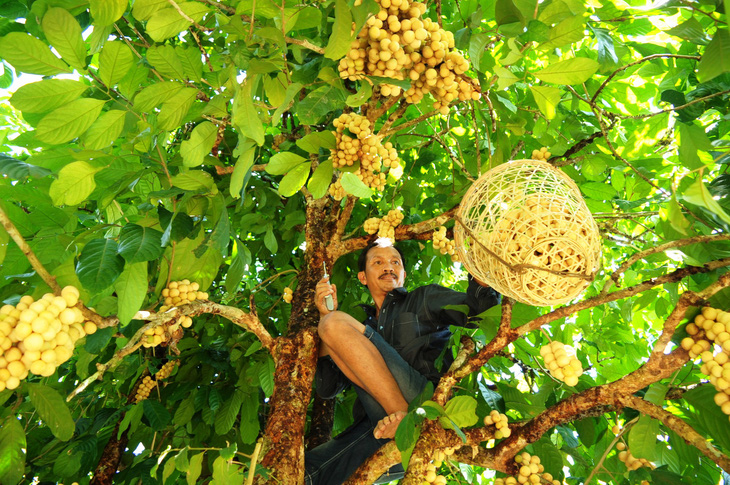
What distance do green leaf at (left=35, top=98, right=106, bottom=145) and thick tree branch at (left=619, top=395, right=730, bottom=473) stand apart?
5.96 ft

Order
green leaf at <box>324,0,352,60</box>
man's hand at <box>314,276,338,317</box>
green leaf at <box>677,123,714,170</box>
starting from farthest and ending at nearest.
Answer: man's hand at <box>314,276,338,317</box> < green leaf at <box>677,123,714,170</box> < green leaf at <box>324,0,352,60</box>

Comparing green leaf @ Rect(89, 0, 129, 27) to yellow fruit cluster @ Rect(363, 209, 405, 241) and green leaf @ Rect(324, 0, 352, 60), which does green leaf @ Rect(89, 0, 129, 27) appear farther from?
yellow fruit cluster @ Rect(363, 209, 405, 241)

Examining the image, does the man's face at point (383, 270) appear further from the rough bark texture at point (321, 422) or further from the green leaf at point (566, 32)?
the green leaf at point (566, 32)

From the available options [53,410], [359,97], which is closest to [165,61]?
[359,97]

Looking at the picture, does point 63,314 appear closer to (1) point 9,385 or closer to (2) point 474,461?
(1) point 9,385

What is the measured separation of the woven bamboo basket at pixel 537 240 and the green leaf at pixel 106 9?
3.84 ft

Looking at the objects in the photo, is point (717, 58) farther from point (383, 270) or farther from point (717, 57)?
point (383, 270)

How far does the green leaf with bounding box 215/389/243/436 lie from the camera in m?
2.69

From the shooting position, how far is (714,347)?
1.50 metres

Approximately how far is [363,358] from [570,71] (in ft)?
4.49

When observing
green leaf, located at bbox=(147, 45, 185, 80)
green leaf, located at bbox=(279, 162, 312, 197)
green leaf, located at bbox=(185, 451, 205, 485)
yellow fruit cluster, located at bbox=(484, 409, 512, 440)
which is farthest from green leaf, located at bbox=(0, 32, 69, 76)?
yellow fruit cluster, located at bbox=(484, 409, 512, 440)

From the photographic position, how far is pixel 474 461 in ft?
6.03

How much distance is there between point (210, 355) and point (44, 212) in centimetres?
133

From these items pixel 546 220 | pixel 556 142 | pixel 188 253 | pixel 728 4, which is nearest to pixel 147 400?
pixel 188 253
